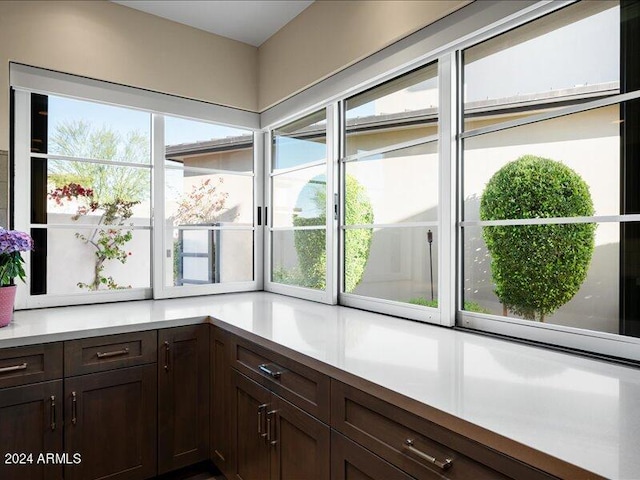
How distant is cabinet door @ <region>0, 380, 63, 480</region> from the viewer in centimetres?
172

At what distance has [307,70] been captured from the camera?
8.35ft

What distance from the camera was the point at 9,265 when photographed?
6.49 ft

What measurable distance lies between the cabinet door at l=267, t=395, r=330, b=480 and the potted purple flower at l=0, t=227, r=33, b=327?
1.31 m

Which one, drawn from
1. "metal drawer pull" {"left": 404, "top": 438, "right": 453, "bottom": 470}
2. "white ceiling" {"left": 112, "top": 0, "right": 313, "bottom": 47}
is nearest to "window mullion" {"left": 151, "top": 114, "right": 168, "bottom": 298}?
"white ceiling" {"left": 112, "top": 0, "right": 313, "bottom": 47}

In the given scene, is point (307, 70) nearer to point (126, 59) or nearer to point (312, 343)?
point (126, 59)

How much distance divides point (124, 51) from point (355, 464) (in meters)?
2.56

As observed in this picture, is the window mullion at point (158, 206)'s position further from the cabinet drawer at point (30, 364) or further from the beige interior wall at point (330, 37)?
the cabinet drawer at point (30, 364)

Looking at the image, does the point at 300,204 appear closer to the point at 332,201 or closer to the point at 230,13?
the point at 332,201

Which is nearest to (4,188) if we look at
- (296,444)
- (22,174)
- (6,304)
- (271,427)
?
(22,174)

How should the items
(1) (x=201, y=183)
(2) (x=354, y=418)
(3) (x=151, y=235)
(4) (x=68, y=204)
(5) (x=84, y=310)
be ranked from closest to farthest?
1. (2) (x=354, y=418)
2. (5) (x=84, y=310)
3. (4) (x=68, y=204)
4. (3) (x=151, y=235)
5. (1) (x=201, y=183)

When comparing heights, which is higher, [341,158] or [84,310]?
[341,158]

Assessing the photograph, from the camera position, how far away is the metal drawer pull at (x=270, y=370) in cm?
165

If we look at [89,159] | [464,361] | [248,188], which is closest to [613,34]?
[464,361]

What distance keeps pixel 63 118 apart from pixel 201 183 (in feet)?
2.95
